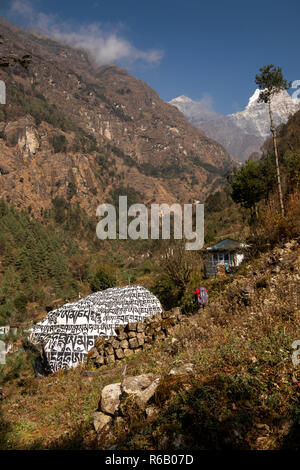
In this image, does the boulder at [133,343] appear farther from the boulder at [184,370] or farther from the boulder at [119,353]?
the boulder at [184,370]

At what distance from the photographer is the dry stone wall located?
10195mm

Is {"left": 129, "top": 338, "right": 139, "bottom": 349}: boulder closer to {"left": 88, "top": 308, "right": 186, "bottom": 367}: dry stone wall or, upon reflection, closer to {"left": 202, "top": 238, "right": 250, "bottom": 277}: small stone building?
{"left": 88, "top": 308, "right": 186, "bottom": 367}: dry stone wall

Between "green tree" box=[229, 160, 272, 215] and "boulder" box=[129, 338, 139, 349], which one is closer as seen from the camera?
"boulder" box=[129, 338, 139, 349]

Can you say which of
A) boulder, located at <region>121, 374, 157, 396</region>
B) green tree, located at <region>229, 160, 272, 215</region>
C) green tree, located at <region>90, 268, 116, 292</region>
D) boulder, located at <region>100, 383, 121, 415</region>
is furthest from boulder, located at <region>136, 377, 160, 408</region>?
green tree, located at <region>90, 268, 116, 292</region>

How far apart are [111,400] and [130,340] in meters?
5.33

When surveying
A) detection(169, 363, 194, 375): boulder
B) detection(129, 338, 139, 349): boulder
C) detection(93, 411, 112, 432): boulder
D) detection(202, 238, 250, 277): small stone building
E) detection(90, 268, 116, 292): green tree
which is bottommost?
detection(90, 268, 116, 292): green tree

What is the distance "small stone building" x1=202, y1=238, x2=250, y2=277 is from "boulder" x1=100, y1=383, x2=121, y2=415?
21757 mm

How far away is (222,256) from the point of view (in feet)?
88.2

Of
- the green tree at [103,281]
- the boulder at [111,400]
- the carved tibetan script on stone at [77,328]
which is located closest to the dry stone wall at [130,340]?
the carved tibetan script on stone at [77,328]

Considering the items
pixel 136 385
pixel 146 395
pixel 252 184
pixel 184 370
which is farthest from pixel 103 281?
pixel 146 395

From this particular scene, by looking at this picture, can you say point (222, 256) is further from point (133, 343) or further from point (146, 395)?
point (146, 395)

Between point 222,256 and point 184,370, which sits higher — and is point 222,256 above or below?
above

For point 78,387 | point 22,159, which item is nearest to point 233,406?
point 78,387
